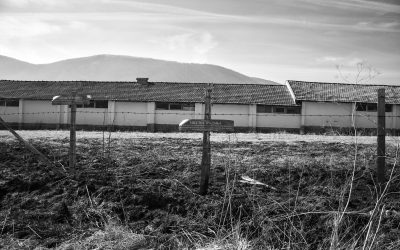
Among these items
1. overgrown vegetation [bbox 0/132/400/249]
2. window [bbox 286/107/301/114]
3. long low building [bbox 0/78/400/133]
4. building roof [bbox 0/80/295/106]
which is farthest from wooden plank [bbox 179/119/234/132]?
window [bbox 286/107/301/114]

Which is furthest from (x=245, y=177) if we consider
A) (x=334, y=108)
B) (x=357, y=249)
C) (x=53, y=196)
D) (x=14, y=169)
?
(x=334, y=108)

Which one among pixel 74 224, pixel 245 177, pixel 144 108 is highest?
pixel 144 108

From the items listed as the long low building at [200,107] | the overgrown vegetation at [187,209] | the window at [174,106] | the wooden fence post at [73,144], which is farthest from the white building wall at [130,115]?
the wooden fence post at [73,144]

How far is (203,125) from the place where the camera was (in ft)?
17.9

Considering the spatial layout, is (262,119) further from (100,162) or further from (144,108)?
(100,162)

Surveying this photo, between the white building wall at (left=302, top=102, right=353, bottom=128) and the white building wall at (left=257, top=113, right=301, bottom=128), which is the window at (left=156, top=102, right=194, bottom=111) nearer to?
the white building wall at (left=257, top=113, right=301, bottom=128)

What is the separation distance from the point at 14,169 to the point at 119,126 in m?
23.4

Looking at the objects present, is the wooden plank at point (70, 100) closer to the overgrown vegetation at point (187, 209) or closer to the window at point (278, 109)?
the overgrown vegetation at point (187, 209)

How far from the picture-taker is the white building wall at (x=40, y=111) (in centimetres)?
3064

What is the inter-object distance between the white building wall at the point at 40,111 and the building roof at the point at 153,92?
0.59 meters

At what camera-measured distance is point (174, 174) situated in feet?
21.1

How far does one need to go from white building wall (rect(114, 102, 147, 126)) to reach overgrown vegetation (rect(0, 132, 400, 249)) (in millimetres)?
23247

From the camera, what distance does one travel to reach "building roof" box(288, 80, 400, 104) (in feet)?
99.6

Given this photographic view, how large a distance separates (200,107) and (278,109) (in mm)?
6701
